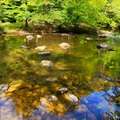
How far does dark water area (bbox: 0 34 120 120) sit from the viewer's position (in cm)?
580

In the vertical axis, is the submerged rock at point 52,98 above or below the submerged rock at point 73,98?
above

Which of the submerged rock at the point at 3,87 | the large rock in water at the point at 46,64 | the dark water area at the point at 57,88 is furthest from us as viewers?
the large rock in water at the point at 46,64

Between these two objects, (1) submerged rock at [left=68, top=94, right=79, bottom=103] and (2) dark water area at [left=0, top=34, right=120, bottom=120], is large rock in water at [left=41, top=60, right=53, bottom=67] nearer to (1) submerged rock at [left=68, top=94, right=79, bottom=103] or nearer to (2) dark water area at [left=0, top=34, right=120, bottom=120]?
(2) dark water area at [left=0, top=34, right=120, bottom=120]

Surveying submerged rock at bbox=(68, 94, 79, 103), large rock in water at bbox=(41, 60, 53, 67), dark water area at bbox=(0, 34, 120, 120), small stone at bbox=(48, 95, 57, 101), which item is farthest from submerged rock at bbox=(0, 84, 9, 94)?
large rock in water at bbox=(41, 60, 53, 67)

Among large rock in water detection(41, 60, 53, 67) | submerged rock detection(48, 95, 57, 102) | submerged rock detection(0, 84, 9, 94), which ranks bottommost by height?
large rock in water detection(41, 60, 53, 67)

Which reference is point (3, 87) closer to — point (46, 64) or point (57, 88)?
point (57, 88)

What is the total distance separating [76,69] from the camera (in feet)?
31.9

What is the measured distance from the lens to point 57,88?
7371 mm

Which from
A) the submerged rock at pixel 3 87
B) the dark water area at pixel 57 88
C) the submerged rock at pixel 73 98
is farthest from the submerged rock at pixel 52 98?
the submerged rock at pixel 3 87

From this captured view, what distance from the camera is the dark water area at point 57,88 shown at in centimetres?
580

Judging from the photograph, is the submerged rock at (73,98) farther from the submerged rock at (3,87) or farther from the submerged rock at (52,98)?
the submerged rock at (3,87)

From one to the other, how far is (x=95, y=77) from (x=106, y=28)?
64.8 ft

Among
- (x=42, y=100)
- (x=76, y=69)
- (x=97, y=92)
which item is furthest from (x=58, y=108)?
(x=76, y=69)

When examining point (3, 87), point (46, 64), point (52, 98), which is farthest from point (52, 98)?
point (46, 64)
